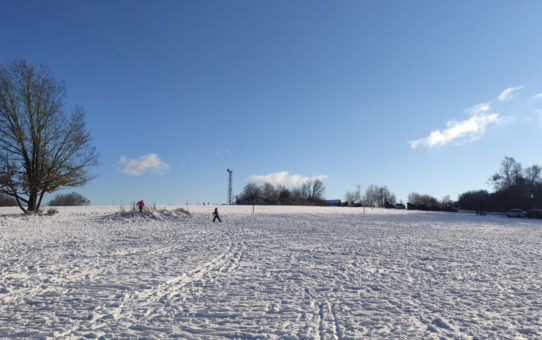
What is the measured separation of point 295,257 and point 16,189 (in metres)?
26.8

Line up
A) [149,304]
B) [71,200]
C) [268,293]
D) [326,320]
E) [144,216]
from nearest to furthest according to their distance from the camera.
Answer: [326,320] → [149,304] → [268,293] → [144,216] → [71,200]

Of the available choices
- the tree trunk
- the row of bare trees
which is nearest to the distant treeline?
the row of bare trees

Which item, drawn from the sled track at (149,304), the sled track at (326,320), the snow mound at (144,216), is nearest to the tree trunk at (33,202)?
the snow mound at (144,216)

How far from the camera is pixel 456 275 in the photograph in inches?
313

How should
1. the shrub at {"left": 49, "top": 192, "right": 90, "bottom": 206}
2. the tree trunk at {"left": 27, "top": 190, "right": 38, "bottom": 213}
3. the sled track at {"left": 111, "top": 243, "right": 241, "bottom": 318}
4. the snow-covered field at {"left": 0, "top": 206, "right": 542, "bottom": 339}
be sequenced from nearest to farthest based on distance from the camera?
the snow-covered field at {"left": 0, "top": 206, "right": 542, "bottom": 339} → the sled track at {"left": 111, "top": 243, "right": 241, "bottom": 318} → the tree trunk at {"left": 27, "top": 190, "right": 38, "bottom": 213} → the shrub at {"left": 49, "top": 192, "right": 90, "bottom": 206}

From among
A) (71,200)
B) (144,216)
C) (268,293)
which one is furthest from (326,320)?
(71,200)

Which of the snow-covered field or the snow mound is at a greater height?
the snow mound

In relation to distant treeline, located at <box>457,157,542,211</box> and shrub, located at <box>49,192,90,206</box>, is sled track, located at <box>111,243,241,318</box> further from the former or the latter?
distant treeline, located at <box>457,157,542,211</box>

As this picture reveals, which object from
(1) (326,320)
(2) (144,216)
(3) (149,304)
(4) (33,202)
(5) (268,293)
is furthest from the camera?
(4) (33,202)

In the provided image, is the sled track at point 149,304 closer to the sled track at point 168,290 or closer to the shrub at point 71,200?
the sled track at point 168,290

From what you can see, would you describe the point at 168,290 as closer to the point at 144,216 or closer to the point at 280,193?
the point at 144,216

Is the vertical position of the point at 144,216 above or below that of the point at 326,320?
above

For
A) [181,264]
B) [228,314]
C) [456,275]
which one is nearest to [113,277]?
[181,264]

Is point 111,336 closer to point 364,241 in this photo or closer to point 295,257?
point 295,257
